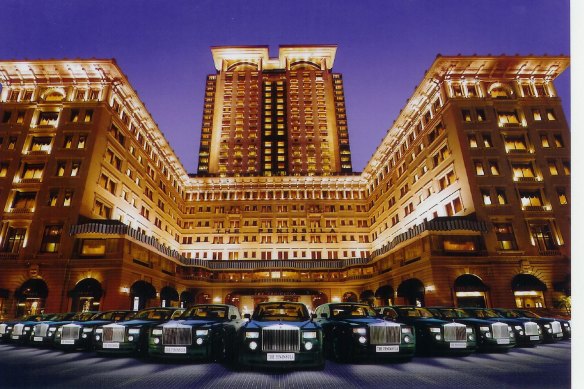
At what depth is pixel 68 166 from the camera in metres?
36.6

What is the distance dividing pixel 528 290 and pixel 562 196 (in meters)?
11.4

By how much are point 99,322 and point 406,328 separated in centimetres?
1150

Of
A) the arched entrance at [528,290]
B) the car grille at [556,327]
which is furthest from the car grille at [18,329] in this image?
the arched entrance at [528,290]

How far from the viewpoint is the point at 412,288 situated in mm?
33031

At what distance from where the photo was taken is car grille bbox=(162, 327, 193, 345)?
9633mm

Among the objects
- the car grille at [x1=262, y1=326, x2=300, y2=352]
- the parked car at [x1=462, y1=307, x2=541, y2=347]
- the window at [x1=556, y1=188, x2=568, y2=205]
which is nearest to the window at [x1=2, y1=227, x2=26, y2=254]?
the car grille at [x1=262, y1=326, x2=300, y2=352]

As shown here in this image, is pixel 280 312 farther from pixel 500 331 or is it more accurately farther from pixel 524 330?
pixel 524 330

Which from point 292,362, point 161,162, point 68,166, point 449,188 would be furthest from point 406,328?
point 161,162

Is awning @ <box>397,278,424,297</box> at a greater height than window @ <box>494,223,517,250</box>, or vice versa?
window @ <box>494,223,517,250</box>

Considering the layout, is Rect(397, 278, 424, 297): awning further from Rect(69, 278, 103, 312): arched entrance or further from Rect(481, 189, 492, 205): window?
Rect(69, 278, 103, 312): arched entrance

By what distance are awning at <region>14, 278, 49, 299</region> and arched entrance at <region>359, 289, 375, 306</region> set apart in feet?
120

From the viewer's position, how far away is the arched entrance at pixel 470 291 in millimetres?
30203

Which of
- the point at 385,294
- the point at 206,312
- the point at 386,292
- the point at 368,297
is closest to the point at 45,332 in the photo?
the point at 206,312

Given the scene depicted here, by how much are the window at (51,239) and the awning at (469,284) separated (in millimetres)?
37757
